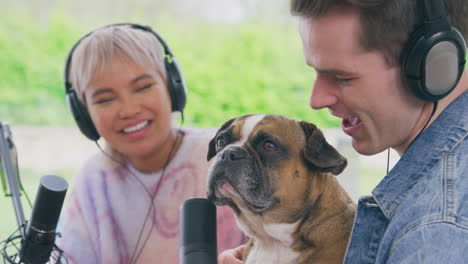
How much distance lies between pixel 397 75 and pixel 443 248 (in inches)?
8.5

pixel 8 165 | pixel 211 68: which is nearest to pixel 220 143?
pixel 8 165

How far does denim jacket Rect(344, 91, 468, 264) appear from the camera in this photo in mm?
525

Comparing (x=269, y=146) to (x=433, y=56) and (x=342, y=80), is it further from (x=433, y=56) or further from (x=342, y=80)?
(x=433, y=56)

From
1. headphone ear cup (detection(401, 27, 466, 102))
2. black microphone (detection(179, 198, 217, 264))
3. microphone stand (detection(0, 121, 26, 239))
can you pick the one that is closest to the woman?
microphone stand (detection(0, 121, 26, 239))

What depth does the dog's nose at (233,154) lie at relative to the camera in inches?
31.6

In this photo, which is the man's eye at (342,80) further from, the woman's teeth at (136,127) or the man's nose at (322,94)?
the woman's teeth at (136,127)

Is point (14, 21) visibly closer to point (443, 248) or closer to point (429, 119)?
point (429, 119)

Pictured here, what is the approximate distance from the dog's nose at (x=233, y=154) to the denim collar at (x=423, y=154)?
0.69ft

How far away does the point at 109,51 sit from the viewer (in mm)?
1115

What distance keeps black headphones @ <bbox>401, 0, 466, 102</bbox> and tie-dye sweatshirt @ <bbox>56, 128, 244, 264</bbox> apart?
57 cm

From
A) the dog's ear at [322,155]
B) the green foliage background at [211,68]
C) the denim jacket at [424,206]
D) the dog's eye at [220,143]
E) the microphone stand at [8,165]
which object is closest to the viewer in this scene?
the denim jacket at [424,206]

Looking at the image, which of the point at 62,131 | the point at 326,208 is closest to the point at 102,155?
the point at 326,208

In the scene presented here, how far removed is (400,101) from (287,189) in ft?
0.79

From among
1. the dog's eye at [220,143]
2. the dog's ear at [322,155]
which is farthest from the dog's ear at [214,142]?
the dog's ear at [322,155]
